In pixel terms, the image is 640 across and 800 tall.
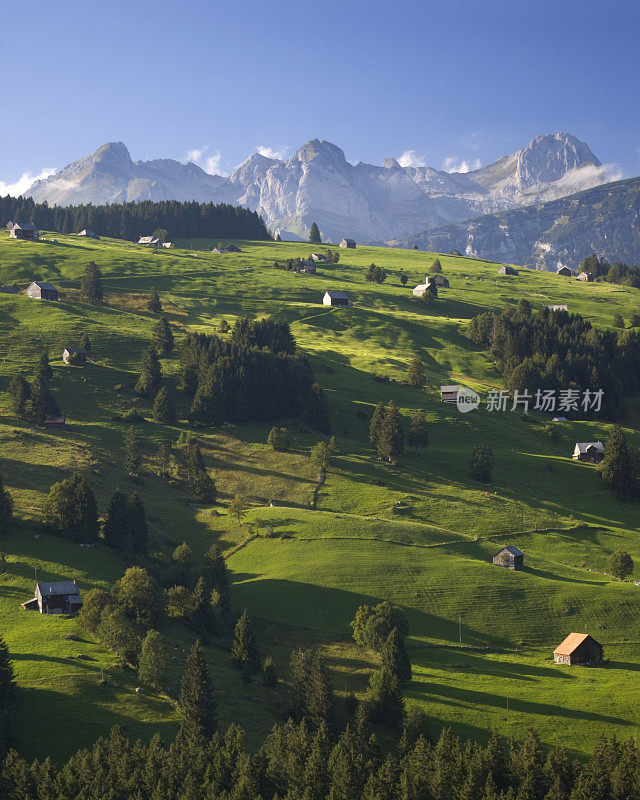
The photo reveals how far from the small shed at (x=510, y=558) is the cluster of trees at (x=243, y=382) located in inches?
1988

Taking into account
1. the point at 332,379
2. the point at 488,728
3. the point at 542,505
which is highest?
the point at 332,379

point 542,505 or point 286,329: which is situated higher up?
point 286,329

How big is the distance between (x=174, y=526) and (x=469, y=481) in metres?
48.5

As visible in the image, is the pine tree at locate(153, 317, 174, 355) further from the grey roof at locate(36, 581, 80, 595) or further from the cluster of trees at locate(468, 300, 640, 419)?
the grey roof at locate(36, 581, 80, 595)

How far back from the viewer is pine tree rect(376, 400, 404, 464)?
414ft

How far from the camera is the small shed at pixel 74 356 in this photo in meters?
148

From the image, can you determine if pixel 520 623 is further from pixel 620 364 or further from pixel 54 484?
pixel 620 364

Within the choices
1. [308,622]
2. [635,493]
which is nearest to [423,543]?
[308,622]

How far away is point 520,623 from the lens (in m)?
82.9

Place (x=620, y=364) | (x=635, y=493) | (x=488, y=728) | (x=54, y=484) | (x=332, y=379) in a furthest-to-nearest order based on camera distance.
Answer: (x=620, y=364)
(x=332, y=379)
(x=635, y=493)
(x=54, y=484)
(x=488, y=728)

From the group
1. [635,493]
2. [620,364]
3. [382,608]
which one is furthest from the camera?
[620,364]

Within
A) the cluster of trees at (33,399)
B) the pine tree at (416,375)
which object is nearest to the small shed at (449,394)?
the pine tree at (416,375)

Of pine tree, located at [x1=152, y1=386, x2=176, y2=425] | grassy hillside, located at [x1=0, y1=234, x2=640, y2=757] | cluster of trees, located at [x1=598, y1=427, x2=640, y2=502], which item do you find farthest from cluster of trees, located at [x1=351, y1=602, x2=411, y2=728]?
pine tree, located at [x1=152, y1=386, x2=176, y2=425]

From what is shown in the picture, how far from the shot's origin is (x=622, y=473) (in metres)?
128
